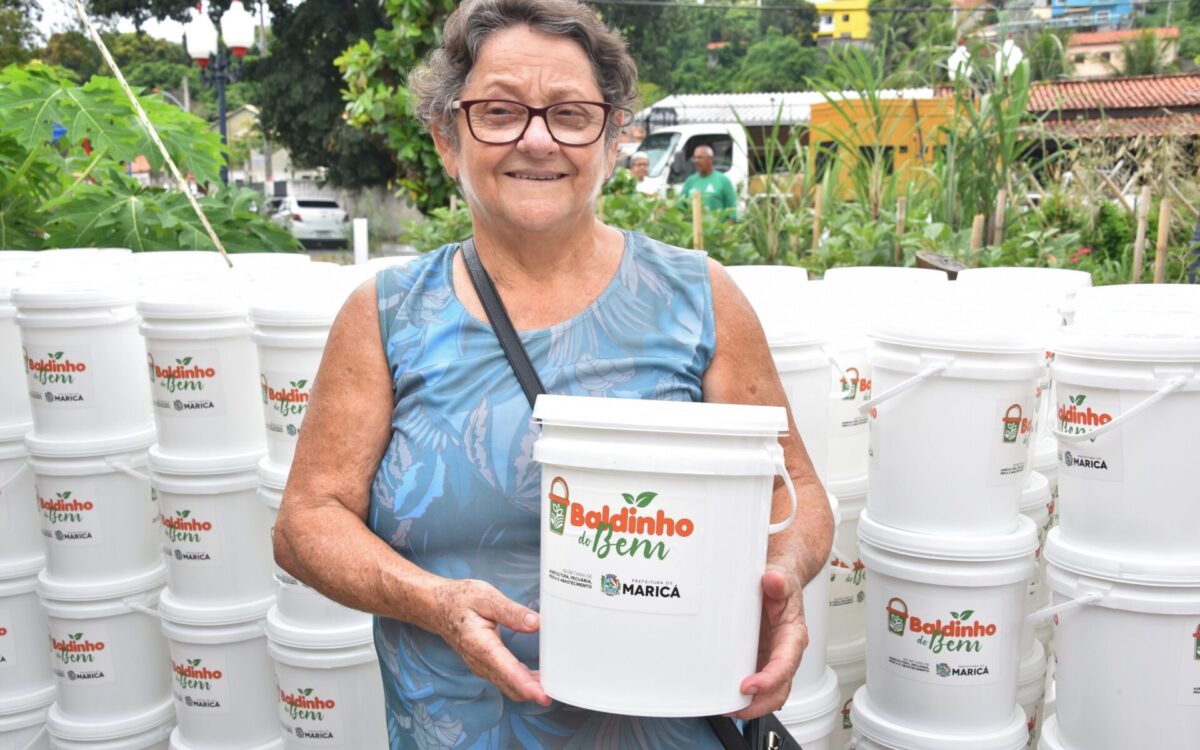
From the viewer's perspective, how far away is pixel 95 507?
344 cm

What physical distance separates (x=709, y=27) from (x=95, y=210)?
A: 57.7m

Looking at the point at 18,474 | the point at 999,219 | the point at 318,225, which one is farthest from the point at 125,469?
the point at 318,225

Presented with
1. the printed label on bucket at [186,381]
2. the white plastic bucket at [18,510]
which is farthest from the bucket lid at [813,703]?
the white plastic bucket at [18,510]

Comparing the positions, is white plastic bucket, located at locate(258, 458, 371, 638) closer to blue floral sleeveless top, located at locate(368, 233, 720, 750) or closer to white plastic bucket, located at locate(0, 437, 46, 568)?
white plastic bucket, located at locate(0, 437, 46, 568)

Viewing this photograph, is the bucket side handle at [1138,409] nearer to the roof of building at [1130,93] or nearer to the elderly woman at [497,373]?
the elderly woman at [497,373]

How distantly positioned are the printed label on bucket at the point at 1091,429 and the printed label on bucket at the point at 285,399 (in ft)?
6.01

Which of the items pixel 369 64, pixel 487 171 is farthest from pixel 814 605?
pixel 369 64

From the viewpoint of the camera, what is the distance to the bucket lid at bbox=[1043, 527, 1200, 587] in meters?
2.35

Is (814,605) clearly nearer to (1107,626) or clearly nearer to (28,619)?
(1107,626)

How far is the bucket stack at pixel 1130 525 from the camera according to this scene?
230 cm

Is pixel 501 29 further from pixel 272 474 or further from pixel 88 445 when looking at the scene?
pixel 88 445

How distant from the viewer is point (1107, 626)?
246 centimetres

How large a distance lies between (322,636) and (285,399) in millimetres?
653

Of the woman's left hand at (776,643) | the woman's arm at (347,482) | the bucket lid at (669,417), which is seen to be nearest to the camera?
the bucket lid at (669,417)
